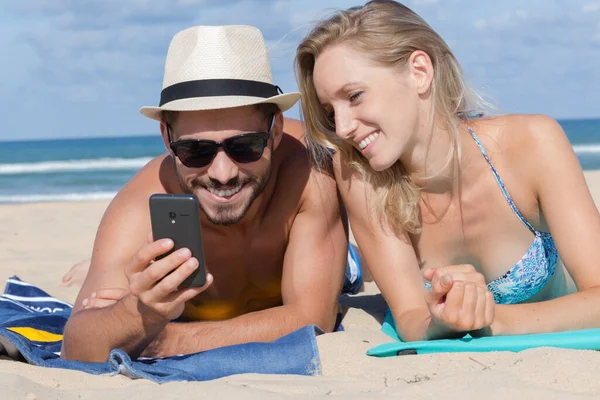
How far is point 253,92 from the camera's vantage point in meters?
3.84

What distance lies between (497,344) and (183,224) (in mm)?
1462

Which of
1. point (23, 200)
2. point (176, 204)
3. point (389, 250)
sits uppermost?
point (176, 204)

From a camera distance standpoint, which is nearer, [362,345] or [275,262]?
[362,345]

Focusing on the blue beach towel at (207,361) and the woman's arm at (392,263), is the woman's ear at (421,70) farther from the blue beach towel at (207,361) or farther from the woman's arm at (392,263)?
the blue beach towel at (207,361)

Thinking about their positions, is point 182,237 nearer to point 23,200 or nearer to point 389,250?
point 389,250

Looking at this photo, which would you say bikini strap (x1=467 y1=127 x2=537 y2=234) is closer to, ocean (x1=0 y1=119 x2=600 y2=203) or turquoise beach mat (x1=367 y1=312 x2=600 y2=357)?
turquoise beach mat (x1=367 y1=312 x2=600 y2=357)

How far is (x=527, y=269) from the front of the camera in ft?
13.2

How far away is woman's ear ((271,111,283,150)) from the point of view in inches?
159

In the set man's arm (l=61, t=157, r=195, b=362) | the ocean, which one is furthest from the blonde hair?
the ocean

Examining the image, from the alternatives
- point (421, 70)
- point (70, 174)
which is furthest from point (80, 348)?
point (70, 174)

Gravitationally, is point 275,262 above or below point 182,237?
below

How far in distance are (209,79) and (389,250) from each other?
123 cm

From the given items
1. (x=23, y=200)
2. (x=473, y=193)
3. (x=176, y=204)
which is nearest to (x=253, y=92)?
(x=176, y=204)

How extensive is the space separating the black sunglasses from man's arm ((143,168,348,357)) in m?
0.53
